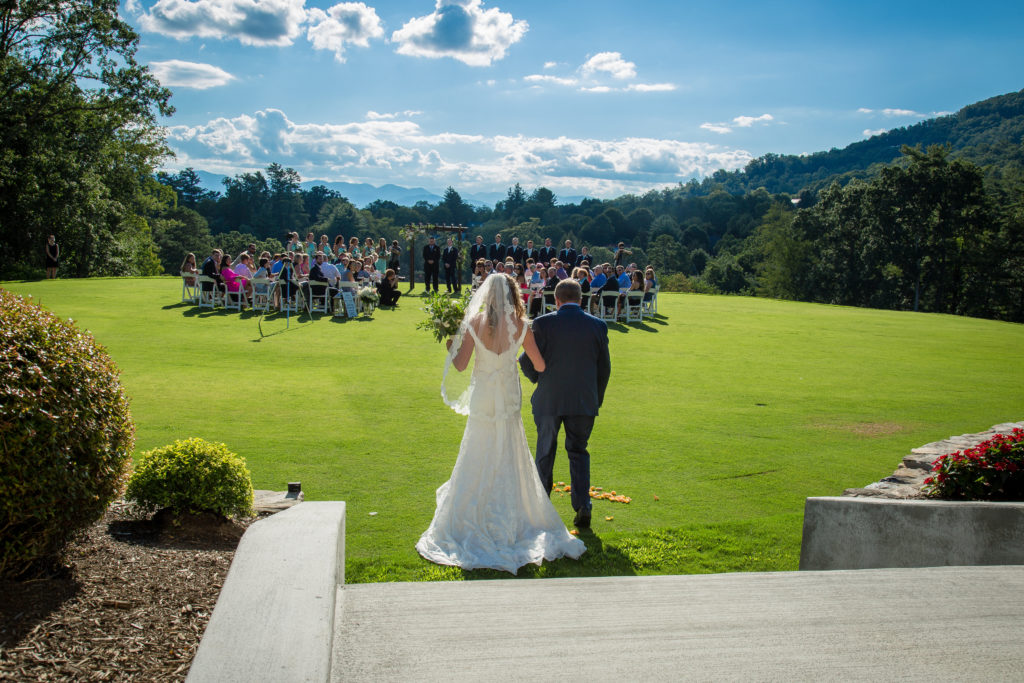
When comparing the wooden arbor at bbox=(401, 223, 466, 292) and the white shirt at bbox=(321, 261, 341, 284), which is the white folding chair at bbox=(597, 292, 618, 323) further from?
the white shirt at bbox=(321, 261, 341, 284)

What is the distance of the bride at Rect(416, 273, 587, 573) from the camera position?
5.16 metres

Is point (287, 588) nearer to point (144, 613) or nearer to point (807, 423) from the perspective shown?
point (144, 613)

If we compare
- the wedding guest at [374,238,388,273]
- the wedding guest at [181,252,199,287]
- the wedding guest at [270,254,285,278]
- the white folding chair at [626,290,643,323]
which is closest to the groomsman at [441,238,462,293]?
the wedding guest at [374,238,388,273]

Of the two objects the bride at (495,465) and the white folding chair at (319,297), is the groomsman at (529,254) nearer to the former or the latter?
the white folding chair at (319,297)

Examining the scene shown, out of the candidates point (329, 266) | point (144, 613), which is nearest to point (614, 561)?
point (144, 613)

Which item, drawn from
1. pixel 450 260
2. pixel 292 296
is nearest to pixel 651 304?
pixel 450 260

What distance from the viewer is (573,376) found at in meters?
5.79

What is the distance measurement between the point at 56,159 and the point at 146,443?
33.8 meters

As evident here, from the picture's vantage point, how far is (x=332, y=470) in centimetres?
678

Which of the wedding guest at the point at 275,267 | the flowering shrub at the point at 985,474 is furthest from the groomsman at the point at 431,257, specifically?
the flowering shrub at the point at 985,474

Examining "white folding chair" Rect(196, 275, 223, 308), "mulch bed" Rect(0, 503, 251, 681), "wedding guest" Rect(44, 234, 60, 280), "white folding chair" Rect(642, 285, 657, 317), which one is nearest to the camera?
"mulch bed" Rect(0, 503, 251, 681)

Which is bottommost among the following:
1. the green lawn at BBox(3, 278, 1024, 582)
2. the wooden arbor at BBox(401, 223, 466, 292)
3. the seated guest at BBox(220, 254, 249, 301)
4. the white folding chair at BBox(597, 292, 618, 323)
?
the green lawn at BBox(3, 278, 1024, 582)

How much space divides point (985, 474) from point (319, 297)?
17511 millimetres

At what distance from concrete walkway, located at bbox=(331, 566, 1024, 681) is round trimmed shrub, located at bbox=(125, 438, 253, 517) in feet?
5.08
